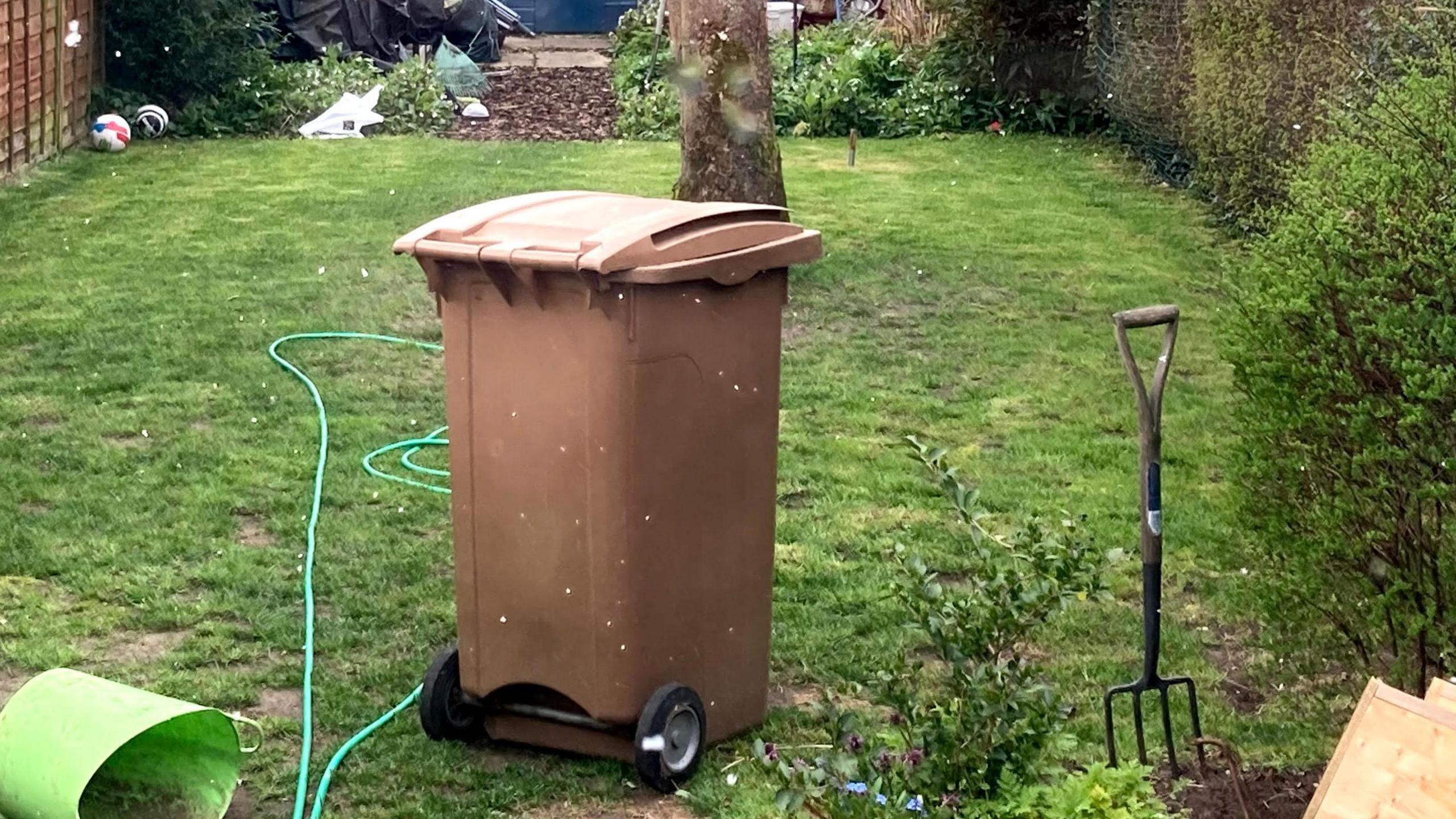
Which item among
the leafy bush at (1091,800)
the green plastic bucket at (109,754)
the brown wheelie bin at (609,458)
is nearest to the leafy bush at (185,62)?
the brown wheelie bin at (609,458)

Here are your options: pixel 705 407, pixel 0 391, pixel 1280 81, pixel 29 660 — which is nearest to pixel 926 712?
pixel 705 407

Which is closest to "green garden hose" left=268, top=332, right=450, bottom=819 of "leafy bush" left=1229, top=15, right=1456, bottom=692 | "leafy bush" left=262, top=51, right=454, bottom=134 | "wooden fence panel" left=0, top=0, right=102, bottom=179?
"leafy bush" left=1229, top=15, right=1456, bottom=692

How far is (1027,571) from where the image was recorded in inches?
131

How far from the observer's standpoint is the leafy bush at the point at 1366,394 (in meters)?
3.14

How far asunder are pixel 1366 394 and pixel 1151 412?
41 centimetres

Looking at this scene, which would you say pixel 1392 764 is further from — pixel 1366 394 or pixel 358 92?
pixel 358 92

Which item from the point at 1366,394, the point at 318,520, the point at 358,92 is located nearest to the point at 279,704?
the point at 318,520

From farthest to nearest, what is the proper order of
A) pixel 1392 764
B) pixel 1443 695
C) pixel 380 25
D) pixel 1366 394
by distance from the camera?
pixel 380 25 < pixel 1366 394 < pixel 1443 695 < pixel 1392 764

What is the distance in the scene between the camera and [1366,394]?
3238 mm

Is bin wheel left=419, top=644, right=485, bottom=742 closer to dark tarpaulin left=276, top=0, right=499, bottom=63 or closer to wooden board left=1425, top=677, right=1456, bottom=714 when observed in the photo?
wooden board left=1425, top=677, right=1456, bottom=714

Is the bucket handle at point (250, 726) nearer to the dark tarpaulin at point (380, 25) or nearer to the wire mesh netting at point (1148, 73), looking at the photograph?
the wire mesh netting at point (1148, 73)

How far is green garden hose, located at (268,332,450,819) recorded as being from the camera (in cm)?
388

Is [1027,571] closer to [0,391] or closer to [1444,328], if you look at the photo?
[1444,328]

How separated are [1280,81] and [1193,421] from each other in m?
3.78
